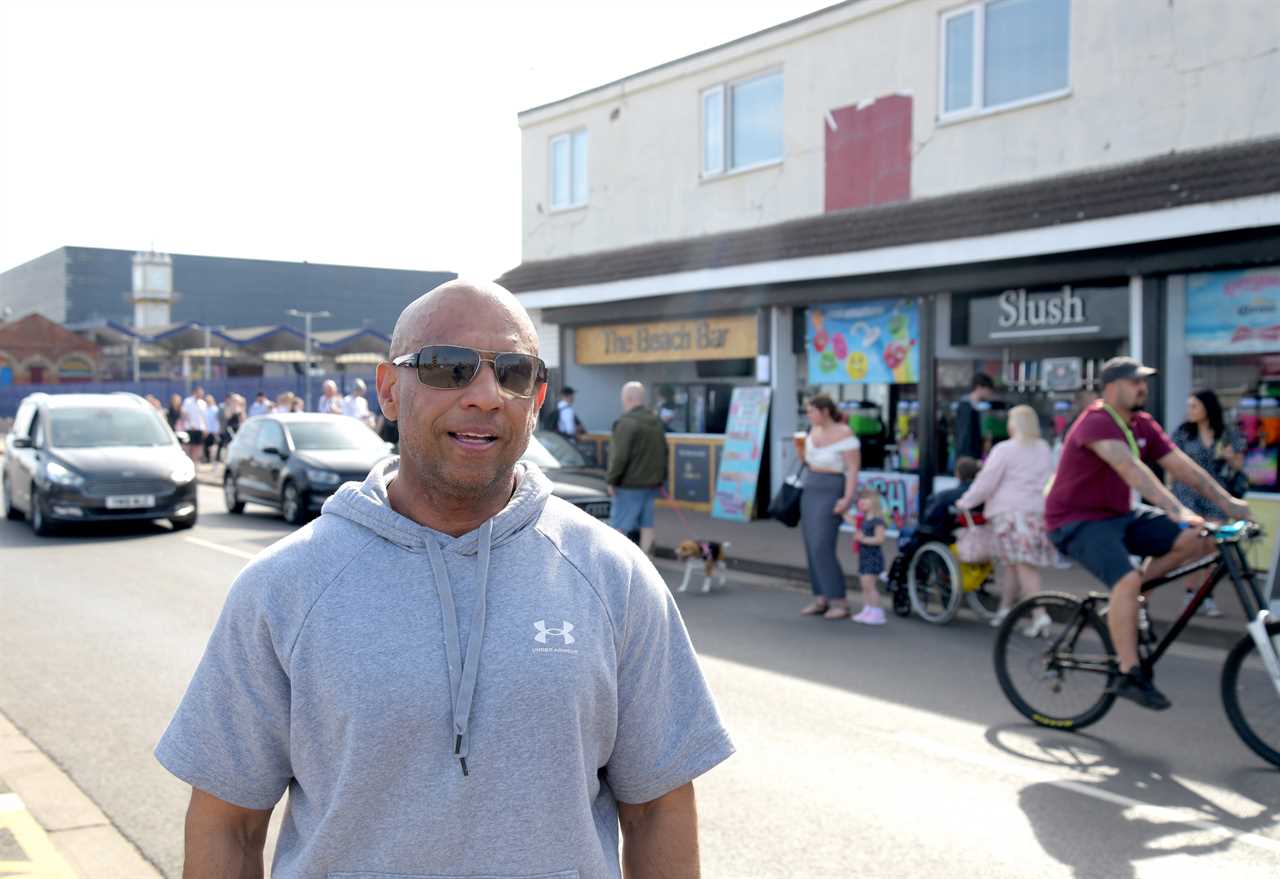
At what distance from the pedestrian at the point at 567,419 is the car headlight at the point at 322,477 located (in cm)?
404

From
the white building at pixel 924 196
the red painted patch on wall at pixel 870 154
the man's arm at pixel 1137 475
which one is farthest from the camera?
the red painted patch on wall at pixel 870 154

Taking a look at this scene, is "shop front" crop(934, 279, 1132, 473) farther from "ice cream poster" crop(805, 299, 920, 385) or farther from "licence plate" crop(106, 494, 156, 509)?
"licence plate" crop(106, 494, 156, 509)

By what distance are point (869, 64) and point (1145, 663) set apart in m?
10.1

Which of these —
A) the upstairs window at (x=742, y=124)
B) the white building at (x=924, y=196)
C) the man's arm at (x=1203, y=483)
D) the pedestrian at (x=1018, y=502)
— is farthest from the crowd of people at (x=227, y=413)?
the man's arm at (x=1203, y=483)

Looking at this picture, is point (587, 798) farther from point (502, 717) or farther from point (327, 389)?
point (327, 389)

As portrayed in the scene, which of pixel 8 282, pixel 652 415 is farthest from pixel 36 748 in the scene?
pixel 8 282

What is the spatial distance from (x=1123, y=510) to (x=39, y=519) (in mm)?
12844

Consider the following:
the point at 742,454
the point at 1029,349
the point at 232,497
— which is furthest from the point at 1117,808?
the point at 232,497

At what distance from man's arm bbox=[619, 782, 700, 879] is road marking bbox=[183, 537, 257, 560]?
11130 millimetres

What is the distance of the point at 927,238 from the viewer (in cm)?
1307

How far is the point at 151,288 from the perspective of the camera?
5925 cm

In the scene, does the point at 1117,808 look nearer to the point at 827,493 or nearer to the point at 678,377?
the point at 827,493

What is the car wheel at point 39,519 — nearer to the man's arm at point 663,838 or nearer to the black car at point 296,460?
the black car at point 296,460

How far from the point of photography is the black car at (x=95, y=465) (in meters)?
14.2
